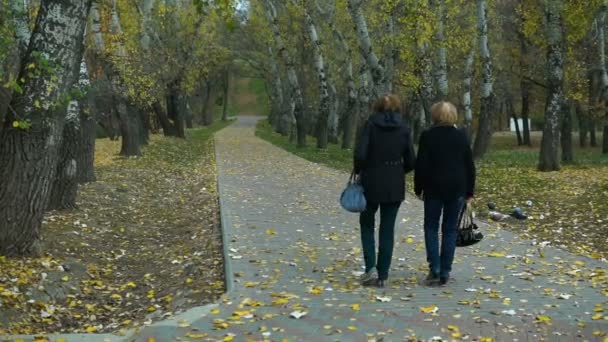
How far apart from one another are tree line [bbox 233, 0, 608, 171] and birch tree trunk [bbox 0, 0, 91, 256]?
44.1 feet

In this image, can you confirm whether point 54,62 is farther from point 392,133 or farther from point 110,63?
point 110,63

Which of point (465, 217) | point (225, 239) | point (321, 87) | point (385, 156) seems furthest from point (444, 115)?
point (321, 87)

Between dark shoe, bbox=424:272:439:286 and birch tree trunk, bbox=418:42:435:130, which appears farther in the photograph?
birch tree trunk, bbox=418:42:435:130

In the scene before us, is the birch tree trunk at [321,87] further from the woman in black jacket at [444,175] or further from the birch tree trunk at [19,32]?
the woman in black jacket at [444,175]

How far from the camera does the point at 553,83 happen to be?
741 inches

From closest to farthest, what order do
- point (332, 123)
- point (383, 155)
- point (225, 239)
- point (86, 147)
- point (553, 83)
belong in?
point (383, 155) → point (225, 239) → point (86, 147) → point (553, 83) → point (332, 123)

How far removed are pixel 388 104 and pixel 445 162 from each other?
75 centimetres

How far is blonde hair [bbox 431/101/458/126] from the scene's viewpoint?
6988 mm

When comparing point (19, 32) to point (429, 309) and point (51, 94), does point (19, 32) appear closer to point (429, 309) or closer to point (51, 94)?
point (51, 94)

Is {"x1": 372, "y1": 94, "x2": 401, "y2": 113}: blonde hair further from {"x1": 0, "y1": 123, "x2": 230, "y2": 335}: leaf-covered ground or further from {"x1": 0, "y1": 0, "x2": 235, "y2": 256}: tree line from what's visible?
{"x1": 0, "y1": 0, "x2": 235, "y2": 256}: tree line

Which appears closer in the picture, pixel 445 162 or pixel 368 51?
pixel 445 162

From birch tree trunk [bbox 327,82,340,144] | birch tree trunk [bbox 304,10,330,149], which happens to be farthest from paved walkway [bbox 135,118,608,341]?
birch tree trunk [bbox 327,82,340,144]

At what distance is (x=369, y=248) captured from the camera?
7297 mm

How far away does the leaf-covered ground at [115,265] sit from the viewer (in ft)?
22.7
